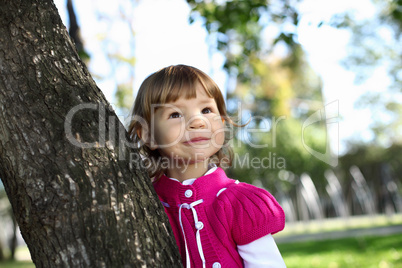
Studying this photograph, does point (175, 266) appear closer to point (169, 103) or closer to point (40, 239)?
point (40, 239)

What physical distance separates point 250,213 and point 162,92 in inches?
29.5

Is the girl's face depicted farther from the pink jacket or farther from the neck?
the pink jacket

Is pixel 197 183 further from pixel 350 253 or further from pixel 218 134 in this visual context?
pixel 350 253

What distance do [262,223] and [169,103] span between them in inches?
29.0

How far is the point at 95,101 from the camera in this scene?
58.2 inches

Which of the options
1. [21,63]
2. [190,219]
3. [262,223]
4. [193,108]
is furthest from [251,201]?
[21,63]

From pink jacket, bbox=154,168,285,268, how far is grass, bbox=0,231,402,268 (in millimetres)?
3738

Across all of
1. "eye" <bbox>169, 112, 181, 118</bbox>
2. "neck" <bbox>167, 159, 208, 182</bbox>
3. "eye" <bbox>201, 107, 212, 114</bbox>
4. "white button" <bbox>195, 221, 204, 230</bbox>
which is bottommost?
"white button" <bbox>195, 221, 204, 230</bbox>

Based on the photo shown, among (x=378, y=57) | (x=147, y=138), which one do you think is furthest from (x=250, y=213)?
(x=378, y=57)

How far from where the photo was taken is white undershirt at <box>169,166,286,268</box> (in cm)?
170

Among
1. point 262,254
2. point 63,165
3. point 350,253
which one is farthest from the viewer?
A: point 350,253

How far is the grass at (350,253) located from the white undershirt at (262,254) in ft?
12.2

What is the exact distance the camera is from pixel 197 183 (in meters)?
1.98

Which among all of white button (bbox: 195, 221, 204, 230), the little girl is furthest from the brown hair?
white button (bbox: 195, 221, 204, 230)
